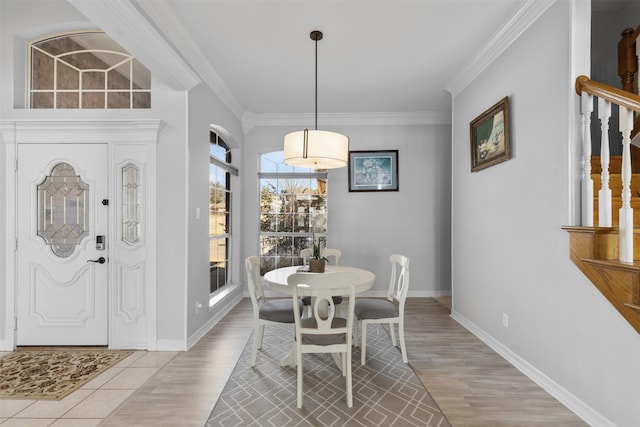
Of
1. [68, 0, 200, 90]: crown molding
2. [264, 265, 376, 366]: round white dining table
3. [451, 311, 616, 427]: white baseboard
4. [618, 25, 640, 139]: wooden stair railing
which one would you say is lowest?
[451, 311, 616, 427]: white baseboard

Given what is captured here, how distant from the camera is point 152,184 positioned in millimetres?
3148

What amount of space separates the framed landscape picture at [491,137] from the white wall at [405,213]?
5.56ft

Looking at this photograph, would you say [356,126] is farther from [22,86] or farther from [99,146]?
[22,86]

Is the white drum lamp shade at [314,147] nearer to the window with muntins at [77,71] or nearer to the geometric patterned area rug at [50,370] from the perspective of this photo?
the window with muntins at [77,71]

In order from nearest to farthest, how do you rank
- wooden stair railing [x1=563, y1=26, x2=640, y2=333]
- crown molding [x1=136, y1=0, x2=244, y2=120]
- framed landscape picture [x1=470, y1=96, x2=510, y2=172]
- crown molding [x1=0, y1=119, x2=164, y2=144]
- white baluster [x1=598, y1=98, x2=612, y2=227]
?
wooden stair railing [x1=563, y1=26, x2=640, y2=333], white baluster [x1=598, y1=98, x2=612, y2=227], crown molding [x1=136, y1=0, x2=244, y2=120], framed landscape picture [x1=470, y1=96, x2=510, y2=172], crown molding [x1=0, y1=119, x2=164, y2=144]

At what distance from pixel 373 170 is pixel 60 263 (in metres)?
4.14

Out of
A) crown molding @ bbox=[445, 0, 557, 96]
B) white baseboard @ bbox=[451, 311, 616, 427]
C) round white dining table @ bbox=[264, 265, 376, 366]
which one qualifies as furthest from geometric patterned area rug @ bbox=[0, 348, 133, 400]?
crown molding @ bbox=[445, 0, 557, 96]

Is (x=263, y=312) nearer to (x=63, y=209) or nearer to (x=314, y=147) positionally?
(x=314, y=147)

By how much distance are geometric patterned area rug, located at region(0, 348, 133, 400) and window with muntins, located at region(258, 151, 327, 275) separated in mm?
2660

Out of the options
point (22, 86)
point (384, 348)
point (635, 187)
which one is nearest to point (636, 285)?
point (635, 187)

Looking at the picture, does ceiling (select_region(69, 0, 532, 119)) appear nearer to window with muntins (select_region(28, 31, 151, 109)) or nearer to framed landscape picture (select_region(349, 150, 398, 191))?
window with muntins (select_region(28, 31, 151, 109))

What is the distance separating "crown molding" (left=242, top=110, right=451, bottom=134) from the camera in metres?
5.19

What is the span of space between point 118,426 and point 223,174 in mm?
3346

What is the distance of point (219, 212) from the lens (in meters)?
4.49
